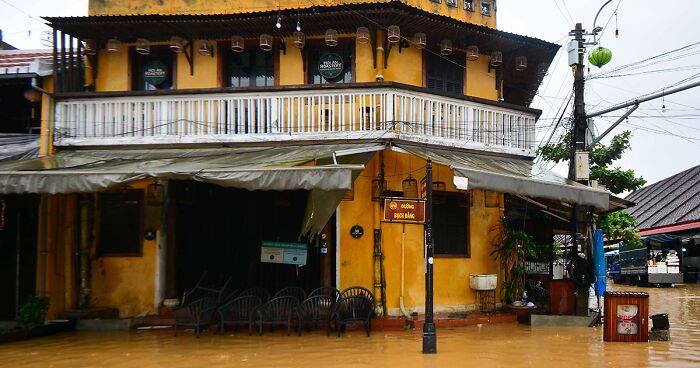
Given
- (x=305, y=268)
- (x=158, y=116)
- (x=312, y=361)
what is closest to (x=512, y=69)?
(x=305, y=268)

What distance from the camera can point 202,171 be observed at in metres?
10.5

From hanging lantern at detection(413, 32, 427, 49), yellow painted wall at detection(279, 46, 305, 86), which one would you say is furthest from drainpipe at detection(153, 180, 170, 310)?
hanging lantern at detection(413, 32, 427, 49)

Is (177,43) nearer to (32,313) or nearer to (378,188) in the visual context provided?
(378,188)

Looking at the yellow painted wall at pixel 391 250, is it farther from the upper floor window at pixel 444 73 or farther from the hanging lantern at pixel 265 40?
the hanging lantern at pixel 265 40

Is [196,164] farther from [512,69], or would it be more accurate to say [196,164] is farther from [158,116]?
[512,69]

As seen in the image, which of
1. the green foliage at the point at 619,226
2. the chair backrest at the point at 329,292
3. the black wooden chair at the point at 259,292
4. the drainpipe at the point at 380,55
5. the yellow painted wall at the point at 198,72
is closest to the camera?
the chair backrest at the point at 329,292

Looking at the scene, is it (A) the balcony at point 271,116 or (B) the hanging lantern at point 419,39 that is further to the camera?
(B) the hanging lantern at point 419,39

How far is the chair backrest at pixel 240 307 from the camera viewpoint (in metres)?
11.9

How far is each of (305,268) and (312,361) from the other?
4.84 metres

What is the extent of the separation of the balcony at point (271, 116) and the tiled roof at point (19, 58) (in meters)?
1.30

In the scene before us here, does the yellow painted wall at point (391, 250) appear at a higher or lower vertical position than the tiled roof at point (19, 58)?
lower

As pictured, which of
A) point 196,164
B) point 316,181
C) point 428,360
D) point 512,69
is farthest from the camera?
point 512,69

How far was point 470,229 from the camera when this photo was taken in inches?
557

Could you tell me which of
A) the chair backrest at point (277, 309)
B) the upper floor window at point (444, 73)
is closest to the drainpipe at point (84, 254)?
the chair backrest at point (277, 309)
